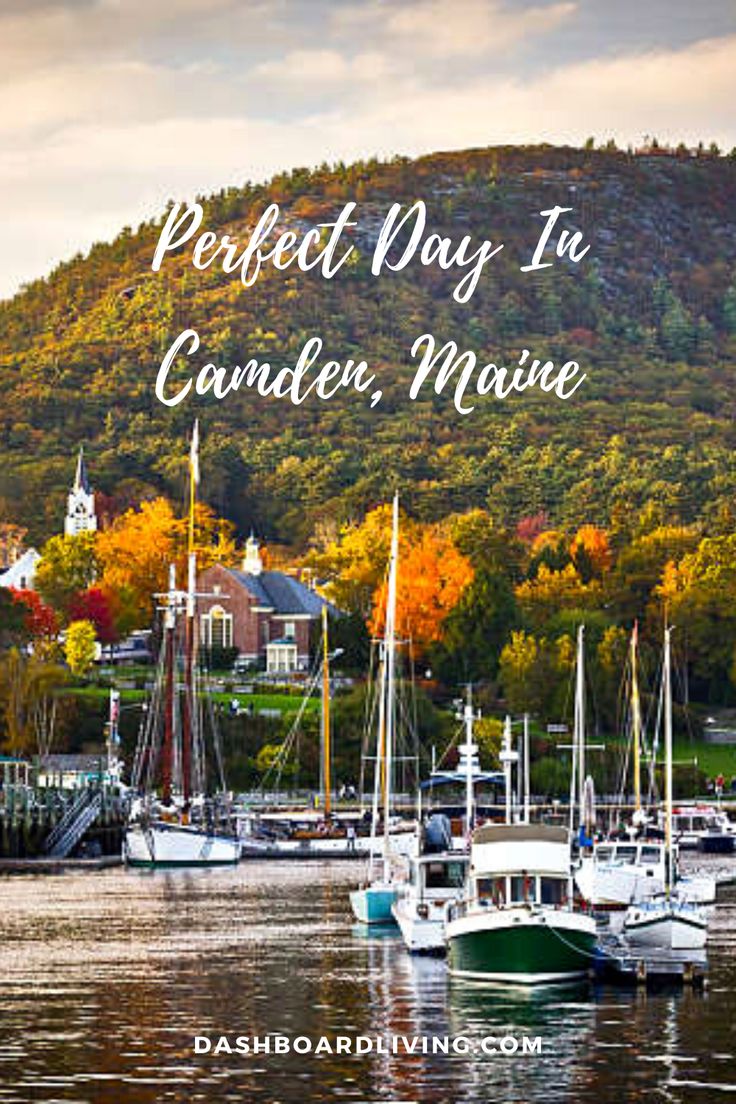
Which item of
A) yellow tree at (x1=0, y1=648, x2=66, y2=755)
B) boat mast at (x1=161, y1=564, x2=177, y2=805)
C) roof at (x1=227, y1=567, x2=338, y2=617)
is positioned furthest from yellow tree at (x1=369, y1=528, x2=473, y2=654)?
boat mast at (x1=161, y1=564, x2=177, y2=805)

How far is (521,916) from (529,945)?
889mm

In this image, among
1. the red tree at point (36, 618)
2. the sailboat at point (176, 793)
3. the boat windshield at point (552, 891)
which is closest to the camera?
the boat windshield at point (552, 891)

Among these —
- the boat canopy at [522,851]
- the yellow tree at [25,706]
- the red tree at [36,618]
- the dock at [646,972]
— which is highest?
the red tree at [36,618]

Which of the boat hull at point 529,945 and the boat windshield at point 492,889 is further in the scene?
the boat windshield at point 492,889

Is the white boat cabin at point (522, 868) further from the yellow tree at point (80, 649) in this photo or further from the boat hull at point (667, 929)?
the yellow tree at point (80, 649)

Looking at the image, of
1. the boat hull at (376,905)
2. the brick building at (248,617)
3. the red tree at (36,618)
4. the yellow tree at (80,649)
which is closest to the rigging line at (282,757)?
the yellow tree at (80,649)

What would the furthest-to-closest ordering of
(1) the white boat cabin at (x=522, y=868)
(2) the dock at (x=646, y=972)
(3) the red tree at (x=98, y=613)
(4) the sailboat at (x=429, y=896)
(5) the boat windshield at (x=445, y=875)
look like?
(3) the red tree at (x=98, y=613), (5) the boat windshield at (x=445, y=875), (4) the sailboat at (x=429, y=896), (2) the dock at (x=646, y=972), (1) the white boat cabin at (x=522, y=868)

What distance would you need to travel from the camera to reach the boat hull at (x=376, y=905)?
72625mm

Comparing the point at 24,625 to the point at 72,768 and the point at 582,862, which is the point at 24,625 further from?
the point at 582,862

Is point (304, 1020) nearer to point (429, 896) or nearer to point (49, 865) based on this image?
point (429, 896)

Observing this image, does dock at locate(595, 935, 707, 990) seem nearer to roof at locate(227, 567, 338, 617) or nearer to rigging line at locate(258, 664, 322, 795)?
rigging line at locate(258, 664, 322, 795)

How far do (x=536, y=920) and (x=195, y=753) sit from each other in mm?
70293

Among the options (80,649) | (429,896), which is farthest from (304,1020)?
(80,649)

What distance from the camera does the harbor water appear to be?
43281 millimetres
